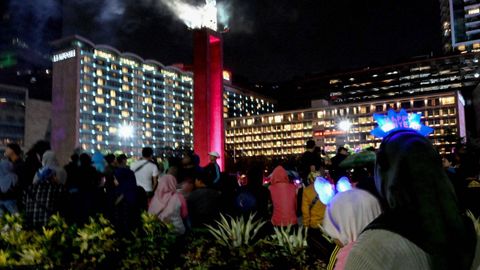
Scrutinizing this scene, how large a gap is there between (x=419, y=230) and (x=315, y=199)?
17.5ft

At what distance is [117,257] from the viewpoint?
198 inches

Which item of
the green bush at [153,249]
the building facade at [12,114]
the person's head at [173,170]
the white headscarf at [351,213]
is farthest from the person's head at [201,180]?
the building facade at [12,114]

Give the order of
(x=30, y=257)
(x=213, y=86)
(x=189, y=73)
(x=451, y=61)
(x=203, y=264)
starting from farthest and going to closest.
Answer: (x=189, y=73), (x=451, y=61), (x=213, y=86), (x=30, y=257), (x=203, y=264)

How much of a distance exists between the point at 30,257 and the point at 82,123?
388 feet

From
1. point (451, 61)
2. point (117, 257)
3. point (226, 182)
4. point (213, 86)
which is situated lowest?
point (117, 257)

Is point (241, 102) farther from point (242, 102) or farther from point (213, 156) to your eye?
point (213, 156)

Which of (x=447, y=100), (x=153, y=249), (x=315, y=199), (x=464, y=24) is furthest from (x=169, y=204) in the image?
(x=464, y=24)

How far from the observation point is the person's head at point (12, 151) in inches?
314

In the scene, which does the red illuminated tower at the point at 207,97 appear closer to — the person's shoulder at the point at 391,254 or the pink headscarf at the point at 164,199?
the pink headscarf at the point at 164,199

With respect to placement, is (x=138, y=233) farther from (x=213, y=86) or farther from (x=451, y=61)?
(x=451, y=61)

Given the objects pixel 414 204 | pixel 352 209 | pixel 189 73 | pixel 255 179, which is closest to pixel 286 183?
pixel 255 179

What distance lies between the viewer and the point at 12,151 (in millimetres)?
8047

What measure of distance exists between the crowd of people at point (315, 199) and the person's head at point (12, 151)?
0.02m

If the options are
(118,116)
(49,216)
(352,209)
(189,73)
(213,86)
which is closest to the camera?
(352,209)
